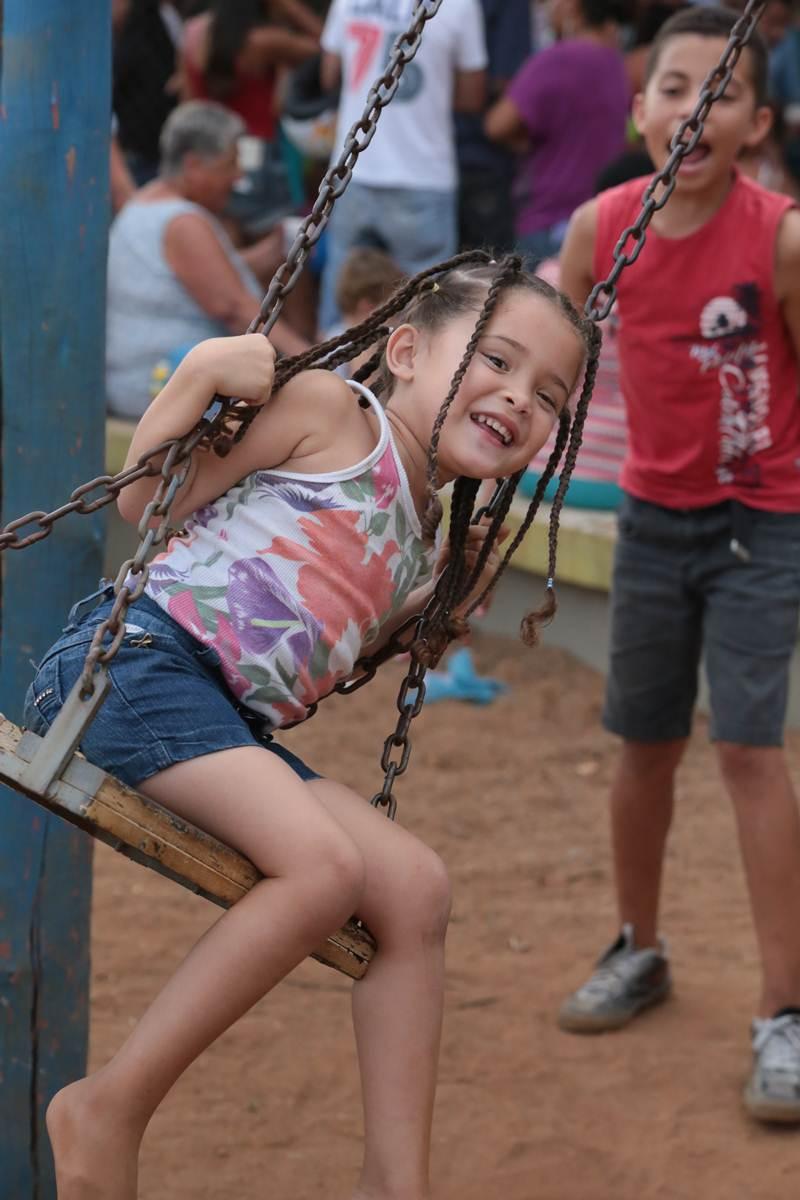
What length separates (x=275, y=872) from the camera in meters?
2.27

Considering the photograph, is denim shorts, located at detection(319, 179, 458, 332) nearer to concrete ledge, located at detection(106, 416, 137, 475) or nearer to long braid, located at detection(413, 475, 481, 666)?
concrete ledge, located at detection(106, 416, 137, 475)

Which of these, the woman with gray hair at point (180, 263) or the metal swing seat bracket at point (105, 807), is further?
the woman with gray hair at point (180, 263)

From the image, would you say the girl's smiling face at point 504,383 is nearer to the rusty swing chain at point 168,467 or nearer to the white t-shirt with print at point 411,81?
the rusty swing chain at point 168,467

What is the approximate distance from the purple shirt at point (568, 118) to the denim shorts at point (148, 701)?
16.2 ft

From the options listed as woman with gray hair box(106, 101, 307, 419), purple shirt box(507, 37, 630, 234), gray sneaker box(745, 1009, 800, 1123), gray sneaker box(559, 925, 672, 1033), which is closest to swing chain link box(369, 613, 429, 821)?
gray sneaker box(745, 1009, 800, 1123)

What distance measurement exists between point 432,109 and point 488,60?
0.87 metres

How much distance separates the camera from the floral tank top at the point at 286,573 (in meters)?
2.42

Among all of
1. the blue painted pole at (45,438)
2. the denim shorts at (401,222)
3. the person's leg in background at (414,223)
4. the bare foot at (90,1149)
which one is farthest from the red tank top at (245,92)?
the bare foot at (90,1149)

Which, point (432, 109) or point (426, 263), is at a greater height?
point (432, 109)

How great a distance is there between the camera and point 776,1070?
3.50m

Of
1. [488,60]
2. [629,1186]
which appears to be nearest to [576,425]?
[629,1186]

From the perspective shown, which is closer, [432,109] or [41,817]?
[41,817]

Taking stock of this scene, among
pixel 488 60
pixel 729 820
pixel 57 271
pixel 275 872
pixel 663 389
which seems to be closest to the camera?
pixel 275 872

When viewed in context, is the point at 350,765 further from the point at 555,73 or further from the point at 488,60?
the point at 488,60
